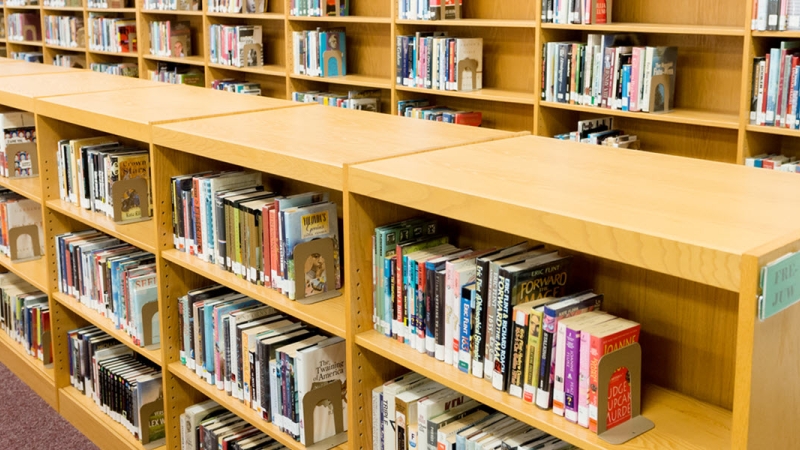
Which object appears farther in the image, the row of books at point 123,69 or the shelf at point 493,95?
the row of books at point 123,69

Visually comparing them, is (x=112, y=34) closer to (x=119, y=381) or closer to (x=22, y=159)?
(x=22, y=159)

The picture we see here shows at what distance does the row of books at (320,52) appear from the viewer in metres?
5.27

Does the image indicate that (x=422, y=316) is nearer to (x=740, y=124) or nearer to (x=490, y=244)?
(x=490, y=244)

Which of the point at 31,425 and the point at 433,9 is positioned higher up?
the point at 433,9

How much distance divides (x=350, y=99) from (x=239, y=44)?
1087 mm

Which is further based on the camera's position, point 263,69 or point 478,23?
point 263,69

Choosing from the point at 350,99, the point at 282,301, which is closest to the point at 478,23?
the point at 350,99

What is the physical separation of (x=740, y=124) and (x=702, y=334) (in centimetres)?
210

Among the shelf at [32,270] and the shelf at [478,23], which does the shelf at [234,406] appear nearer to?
the shelf at [32,270]

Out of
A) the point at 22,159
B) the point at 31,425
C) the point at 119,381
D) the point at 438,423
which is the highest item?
the point at 22,159

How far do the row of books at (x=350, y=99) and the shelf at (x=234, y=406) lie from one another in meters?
2.88

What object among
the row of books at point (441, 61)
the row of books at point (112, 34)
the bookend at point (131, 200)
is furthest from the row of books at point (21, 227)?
the row of books at point (112, 34)

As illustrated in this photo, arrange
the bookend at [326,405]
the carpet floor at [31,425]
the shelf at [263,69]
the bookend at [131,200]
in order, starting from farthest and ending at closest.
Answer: the shelf at [263,69] < the carpet floor at [31,425] < the bookend at [131,200] < the bookend at [326,405]

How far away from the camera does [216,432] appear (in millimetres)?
2395
